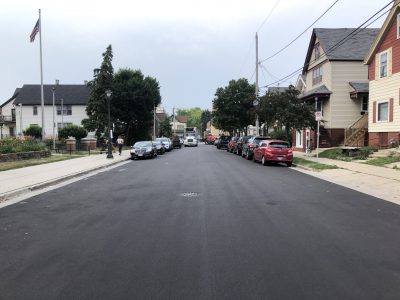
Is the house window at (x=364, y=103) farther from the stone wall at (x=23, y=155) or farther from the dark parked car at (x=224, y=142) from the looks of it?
the stone wall at (x=23, y=155)

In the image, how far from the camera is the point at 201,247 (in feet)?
21.1

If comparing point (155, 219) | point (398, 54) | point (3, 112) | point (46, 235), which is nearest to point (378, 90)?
point (398, 54)

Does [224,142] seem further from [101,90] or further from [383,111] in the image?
[383,111]

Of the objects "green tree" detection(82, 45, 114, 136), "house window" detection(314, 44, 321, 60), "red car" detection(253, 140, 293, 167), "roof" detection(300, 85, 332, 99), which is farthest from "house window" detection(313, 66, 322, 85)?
Answer: "green tree" detection(82, 45, 114, 136)

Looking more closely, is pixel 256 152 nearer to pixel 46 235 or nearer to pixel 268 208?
pixel 268 208

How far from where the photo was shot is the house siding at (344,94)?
3334 centimetres

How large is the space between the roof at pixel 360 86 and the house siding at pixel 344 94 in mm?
434

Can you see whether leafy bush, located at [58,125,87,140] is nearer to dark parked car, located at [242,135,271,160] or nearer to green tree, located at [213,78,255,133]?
green tree, located at [213,78,255,133]

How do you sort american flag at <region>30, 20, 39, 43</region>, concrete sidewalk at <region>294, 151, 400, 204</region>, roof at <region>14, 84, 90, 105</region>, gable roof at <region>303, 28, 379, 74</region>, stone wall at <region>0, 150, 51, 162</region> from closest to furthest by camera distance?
1. concrete sidewalk at <region>294, 151, 400, 204</region>
2. stone wall at <region>0, 150, 51, 162</region>
3. american flag at <region>30, 20, 39, 43</region>
4. gable roof at <region>303, 28, 379, 74</region>
5. roof at <region>14, 84, 90, 105</region>

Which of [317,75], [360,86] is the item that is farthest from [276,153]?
[317,75]

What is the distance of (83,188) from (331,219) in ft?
28.8

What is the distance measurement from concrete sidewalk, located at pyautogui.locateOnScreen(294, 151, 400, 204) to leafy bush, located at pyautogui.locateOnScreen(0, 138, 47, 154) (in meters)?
17.5

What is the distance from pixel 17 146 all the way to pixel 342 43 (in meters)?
26.4

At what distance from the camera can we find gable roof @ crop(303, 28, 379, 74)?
3322 centimetres
